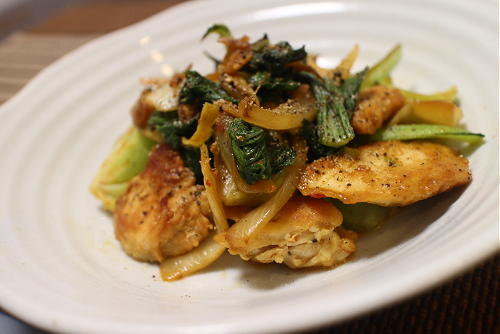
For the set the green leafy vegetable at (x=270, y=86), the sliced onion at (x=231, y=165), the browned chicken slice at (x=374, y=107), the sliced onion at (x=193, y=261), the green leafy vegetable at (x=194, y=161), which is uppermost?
the browned chicken slice at (x=374, y=107)

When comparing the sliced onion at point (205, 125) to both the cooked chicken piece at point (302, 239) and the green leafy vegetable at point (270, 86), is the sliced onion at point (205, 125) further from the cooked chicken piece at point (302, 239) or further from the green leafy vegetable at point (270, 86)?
the cooked chicken piece at point (302, 239)

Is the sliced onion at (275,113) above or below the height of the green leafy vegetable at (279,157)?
above

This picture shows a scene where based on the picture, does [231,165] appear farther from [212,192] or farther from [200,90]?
[200,90]

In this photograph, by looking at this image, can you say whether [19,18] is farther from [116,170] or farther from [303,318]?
[303,318]

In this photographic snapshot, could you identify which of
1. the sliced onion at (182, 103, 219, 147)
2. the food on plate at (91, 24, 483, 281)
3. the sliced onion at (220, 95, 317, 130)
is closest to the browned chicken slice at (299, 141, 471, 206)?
the food on plate at (91, 24, 483, 281)

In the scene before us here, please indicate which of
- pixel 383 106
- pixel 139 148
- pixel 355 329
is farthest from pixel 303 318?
pixel 139 148

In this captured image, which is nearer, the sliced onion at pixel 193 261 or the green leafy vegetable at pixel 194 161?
the sliced onion at pixel 193 261

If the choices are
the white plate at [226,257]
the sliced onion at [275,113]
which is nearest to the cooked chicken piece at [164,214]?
the white plate at [226,257]
